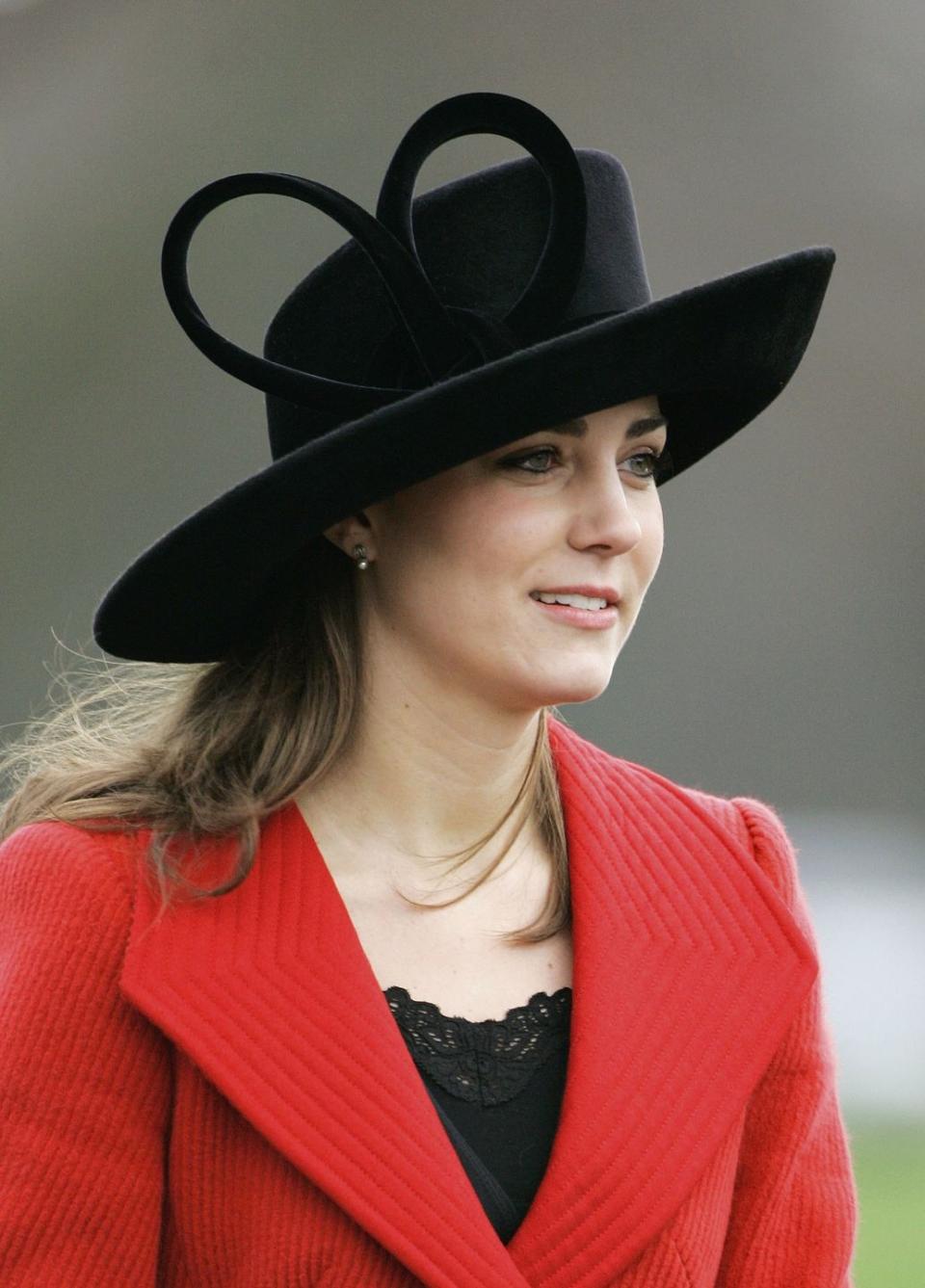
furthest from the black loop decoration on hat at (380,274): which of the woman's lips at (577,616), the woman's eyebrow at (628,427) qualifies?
the woman's lips at (577,616)

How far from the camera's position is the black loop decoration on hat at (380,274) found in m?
1.72

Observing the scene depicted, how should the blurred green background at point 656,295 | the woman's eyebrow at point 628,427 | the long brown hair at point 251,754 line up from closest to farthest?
the woman's eyebrow at point 628,427 < the long brown hair at point 251,754 < the blurred green background at point 656,295

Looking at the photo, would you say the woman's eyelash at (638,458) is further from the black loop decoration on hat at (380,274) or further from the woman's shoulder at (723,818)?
the woman's shoulder at (723,818)

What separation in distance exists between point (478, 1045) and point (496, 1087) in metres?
0.05

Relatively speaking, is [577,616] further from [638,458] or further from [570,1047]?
[570,1047]

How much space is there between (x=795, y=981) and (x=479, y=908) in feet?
1.15

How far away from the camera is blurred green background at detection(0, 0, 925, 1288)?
7992 mm

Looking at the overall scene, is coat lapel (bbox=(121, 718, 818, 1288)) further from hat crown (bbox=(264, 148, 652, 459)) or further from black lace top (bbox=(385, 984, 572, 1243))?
hat crown (bbox=(264, 148, 652, 459))

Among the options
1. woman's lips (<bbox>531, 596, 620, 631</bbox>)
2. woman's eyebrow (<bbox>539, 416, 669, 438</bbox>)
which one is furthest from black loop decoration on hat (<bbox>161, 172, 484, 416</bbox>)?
woman's lips (<bbox>531, 596, 620, 631</bbox>)

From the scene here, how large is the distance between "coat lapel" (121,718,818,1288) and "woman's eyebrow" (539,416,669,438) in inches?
19.1

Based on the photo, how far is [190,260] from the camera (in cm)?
837

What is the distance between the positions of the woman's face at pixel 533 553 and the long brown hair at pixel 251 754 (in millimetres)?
180

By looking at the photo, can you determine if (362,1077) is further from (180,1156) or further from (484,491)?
(484,491)

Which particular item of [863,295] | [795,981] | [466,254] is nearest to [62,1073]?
[795,981]
